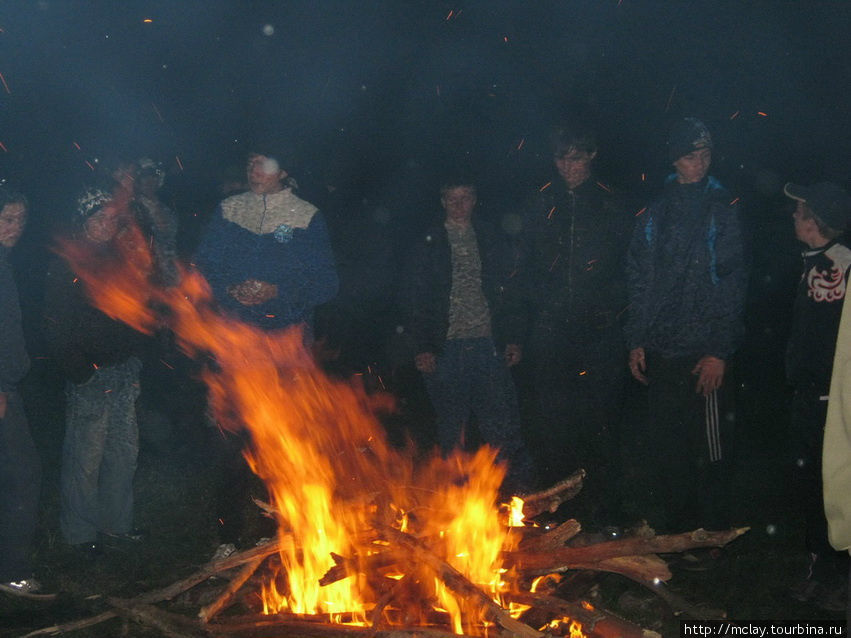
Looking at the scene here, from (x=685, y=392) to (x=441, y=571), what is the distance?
6.90 feet

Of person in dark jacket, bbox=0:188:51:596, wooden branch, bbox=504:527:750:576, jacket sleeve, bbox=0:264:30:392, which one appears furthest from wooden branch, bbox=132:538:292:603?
jacket sleeve, bbox=0:264:30:392

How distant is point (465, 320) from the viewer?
18.6 ft

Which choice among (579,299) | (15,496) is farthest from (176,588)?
(579,299)

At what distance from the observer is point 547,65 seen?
23.7ft

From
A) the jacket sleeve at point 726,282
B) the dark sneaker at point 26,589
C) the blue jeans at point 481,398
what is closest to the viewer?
the dark sneaker at point 26,589

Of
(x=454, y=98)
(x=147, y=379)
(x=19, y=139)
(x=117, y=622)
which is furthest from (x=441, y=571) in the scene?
(x=19, y=139)

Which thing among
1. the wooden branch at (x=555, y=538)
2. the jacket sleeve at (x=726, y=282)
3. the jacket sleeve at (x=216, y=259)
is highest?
the jacket sleeve at (x=216, y=259)

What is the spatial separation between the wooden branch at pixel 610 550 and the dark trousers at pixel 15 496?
9.01 ft

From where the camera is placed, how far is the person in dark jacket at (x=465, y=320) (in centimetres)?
560

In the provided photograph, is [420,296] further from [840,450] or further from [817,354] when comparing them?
[840,450]

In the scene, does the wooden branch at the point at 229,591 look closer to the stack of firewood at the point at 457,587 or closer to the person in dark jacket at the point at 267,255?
the stack of firewood at the point at 457,587

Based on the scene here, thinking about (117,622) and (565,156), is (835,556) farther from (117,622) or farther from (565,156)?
(117,622)

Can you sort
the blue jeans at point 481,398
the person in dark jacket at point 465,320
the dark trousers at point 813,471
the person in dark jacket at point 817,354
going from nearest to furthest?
the person in dark jacket at point 817,354 → the dark trousers at point 813,471 → the person in dark jacket at point 465,320 → the blue jeans at point 481,398

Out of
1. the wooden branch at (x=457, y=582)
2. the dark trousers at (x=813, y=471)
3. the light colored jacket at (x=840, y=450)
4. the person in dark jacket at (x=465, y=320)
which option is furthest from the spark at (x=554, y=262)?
the light colored jacket at (x=840, y=450)
